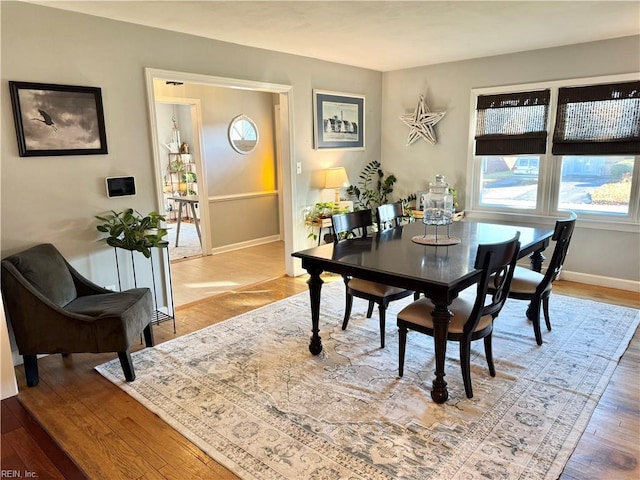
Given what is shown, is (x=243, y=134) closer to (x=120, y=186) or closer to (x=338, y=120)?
(x=338, y=120)

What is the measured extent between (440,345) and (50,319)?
7.48 ft

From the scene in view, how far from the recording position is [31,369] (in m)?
2.67

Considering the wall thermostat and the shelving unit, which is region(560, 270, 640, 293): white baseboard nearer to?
the wall thermostat

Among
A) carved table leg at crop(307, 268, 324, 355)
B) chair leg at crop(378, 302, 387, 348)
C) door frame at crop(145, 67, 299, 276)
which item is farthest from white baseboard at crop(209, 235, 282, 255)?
chair leg at crop(378, 302, 387, 348)

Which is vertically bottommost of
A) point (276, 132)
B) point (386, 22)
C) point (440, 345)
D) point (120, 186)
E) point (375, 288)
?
point (440, 345)

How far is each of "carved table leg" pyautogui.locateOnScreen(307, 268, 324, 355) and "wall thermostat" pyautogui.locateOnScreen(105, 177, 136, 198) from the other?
5.30 feet

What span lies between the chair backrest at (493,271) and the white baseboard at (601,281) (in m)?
2.49

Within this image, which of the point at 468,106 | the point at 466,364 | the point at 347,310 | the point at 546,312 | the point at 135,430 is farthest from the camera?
the point at 468,106

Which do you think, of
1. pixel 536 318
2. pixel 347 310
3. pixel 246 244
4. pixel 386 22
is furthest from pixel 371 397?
pixel 246 244

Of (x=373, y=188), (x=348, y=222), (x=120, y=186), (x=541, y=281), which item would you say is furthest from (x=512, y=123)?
(x=120, y=186)

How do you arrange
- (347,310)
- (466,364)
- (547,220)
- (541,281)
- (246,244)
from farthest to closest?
(246,244), (547,220), (347,310), (541,281), (466,364)

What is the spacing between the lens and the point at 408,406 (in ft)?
7.86

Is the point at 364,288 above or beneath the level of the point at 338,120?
beneath

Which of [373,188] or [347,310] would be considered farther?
[373,188]
